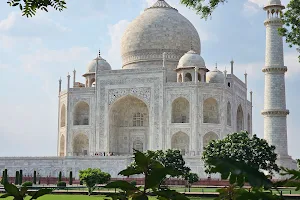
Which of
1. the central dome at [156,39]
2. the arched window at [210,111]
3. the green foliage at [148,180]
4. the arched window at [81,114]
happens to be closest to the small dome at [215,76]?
the arched window at [210,111]

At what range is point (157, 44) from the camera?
112 ft

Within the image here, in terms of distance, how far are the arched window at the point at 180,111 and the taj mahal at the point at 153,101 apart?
0.06m

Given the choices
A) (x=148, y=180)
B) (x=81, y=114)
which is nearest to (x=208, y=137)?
(x=81, y=114)

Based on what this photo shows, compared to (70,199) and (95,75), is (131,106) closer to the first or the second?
(95,75)

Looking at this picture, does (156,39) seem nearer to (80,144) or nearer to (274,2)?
(80,144)

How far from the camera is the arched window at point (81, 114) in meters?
33.0

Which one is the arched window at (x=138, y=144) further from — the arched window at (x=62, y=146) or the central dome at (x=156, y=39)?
the central dome at (x=156, y=39)

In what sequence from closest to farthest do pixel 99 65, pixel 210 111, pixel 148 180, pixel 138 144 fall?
pixel 148 180 → pixel 210 111 → pixel 138 144 → pixel 99 65

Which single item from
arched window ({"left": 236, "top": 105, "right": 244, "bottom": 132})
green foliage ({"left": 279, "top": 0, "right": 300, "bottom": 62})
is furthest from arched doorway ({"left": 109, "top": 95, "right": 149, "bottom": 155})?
green foliage ({"left": 279, "top": 0, "right": 300, "bottom": 62})

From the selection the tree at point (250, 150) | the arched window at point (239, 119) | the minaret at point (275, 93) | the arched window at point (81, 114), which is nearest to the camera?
the tree at point (250, 150)

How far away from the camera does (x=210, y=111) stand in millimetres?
31750

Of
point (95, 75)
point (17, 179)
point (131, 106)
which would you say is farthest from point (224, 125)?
point (17, 179)

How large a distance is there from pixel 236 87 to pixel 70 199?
19523mm

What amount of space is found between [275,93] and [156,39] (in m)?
10.3
